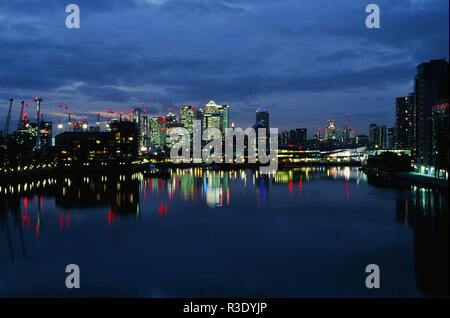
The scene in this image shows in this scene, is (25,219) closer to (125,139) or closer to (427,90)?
(427,90)

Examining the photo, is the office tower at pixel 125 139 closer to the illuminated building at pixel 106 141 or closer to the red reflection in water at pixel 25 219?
the illuminated building at pixel 106 141

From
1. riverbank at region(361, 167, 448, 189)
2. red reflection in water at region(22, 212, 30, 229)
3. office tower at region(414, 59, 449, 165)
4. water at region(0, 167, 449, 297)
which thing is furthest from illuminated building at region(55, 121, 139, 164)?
water at region(0, 167, 449, 297)

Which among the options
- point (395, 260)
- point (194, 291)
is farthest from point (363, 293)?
point (194, 291)

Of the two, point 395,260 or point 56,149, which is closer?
point 395,260

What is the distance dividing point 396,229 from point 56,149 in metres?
88.0

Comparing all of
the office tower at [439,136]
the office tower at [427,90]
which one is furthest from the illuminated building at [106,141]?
the office tower at [439,136]

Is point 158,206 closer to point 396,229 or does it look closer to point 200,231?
point 200,231

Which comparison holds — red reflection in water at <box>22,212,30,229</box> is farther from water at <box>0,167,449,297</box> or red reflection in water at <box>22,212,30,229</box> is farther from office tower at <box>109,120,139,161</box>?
office tower at <box>109,120,139,161</box>

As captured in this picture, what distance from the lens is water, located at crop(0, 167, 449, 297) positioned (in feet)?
33.8

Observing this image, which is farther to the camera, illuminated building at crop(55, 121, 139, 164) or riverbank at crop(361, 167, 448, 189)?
illuminated building at crop(55, 121, 139, 164)

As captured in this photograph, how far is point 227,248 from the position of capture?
1441cm

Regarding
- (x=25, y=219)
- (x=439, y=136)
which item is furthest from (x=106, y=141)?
(x=439, y=136)
